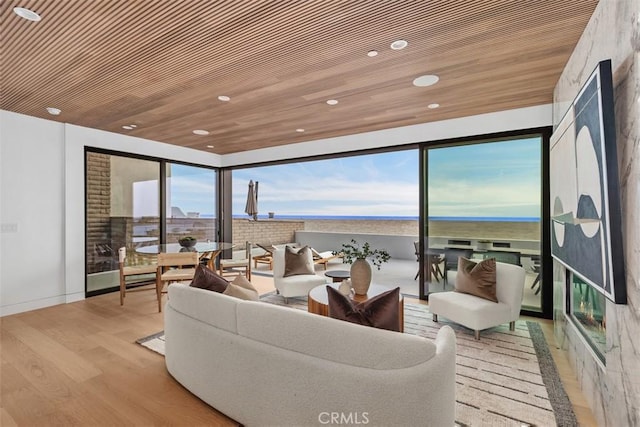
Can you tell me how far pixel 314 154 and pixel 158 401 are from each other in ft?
13.8

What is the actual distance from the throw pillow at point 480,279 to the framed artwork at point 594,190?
85cm

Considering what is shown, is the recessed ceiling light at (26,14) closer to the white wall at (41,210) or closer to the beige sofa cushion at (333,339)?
the beige sofa cushion at (333,339)

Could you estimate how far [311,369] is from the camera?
1548 millimetres

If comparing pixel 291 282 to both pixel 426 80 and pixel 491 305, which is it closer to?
pixel 491 305

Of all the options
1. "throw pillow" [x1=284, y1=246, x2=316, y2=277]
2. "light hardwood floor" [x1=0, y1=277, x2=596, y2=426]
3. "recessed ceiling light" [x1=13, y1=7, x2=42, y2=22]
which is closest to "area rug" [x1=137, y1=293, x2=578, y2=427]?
"light hardwood floor" [x1=0, y1=277, x2=596, y2=426]

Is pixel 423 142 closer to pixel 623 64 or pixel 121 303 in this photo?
pixel 623 64

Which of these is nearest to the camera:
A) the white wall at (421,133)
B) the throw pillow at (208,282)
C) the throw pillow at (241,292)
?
the throw pillow at (241,292)

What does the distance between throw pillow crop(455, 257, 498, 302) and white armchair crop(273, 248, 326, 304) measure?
72.0 inches

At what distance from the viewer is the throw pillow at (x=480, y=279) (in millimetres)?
3295

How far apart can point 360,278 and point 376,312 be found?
1.50 m

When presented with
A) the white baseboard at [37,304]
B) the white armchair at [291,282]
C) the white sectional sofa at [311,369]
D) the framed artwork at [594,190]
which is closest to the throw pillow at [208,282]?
the white sectional sofa at [311,369]

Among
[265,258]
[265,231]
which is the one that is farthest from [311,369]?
[265,231]

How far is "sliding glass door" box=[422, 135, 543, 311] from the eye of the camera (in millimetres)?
3832

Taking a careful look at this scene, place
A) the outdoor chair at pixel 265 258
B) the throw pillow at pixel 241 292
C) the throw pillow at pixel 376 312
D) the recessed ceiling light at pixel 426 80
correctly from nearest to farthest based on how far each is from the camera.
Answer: the throw pillow at pixel 376 312 < the throw pillow at pixel 241 292 < the recessed ceiling light at pixel 426 80 < the outdoor chair at pixel 265 258
